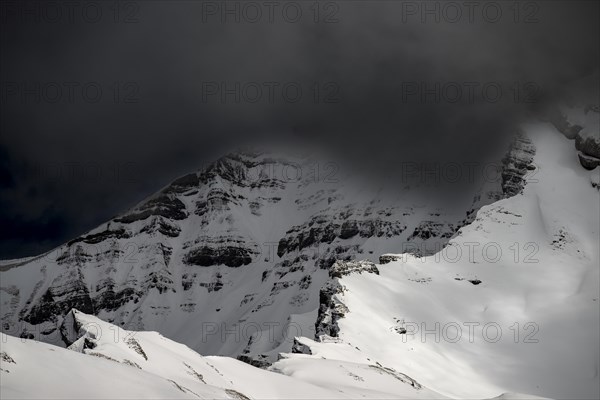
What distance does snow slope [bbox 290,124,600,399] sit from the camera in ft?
329

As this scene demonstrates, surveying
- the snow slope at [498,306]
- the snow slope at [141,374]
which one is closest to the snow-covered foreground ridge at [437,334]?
the snow slope at [141,374]

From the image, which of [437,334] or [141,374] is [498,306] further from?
[141,374]

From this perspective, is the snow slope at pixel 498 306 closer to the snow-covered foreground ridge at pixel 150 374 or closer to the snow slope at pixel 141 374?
the snow-covered foreground ridge at pixel 150 374

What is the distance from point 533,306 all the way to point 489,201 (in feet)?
241

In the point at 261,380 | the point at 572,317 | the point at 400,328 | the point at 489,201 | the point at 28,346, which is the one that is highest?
the point at 489,201

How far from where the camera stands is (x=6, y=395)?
83.8ft

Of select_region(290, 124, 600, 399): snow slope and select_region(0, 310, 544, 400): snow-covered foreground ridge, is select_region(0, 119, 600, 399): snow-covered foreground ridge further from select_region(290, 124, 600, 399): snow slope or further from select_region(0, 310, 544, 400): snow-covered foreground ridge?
select_region(290, 124, 600, 399): snow slope

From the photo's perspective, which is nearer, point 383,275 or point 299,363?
point 299,363

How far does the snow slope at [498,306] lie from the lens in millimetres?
100375

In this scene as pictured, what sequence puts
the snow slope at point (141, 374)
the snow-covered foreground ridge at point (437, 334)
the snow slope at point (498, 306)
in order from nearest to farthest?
the snow slope at point (141, 374) → the snow-covered foreground ridge at point (437, 334) → the snow slope at point (498, 306)

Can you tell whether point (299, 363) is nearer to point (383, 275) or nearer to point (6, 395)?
point (6, 395)

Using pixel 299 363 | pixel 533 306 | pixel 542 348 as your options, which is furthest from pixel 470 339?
pixel 299 363

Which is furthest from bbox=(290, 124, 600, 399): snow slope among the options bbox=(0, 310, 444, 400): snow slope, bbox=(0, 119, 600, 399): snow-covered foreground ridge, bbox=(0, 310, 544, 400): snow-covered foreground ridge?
bbox=(0, 310, 444, 400): snow slope

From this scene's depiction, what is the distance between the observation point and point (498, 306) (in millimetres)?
129250
